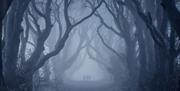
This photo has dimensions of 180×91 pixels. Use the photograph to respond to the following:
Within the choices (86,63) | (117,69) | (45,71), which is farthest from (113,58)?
(86,63)

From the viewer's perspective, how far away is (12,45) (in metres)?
17.7

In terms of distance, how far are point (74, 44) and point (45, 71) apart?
21.7m

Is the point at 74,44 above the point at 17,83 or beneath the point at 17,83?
above

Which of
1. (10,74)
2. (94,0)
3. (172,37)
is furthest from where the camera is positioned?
(94,0)

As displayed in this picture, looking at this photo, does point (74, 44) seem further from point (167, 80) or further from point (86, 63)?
point (167, 80)

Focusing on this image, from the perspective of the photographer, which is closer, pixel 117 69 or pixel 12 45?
pixel 12 45

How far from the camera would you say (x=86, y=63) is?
Result: 61562 mm

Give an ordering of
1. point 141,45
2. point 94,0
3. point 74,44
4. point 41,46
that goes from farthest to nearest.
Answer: point 74,44, point 94,0, point 141,45, point 41,46

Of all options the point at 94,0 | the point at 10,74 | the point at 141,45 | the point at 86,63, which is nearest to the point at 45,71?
the point at 94,0

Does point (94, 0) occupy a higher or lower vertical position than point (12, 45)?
higher

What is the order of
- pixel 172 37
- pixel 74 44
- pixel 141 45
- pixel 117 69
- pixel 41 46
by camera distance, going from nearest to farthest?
pixel 172 37 → pixel 41 46 → pixel 141 45 → pixel 117 69 → pixel 74 44

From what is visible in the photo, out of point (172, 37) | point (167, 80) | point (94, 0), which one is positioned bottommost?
point (167, 80)

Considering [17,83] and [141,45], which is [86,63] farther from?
[17,83]

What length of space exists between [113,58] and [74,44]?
15.7 m
